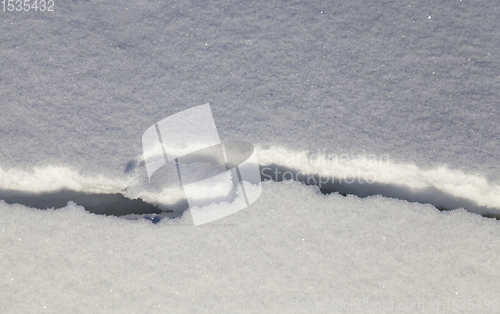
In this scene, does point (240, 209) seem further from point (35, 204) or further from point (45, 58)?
point (45, 58)

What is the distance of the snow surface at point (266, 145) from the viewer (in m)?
1.36

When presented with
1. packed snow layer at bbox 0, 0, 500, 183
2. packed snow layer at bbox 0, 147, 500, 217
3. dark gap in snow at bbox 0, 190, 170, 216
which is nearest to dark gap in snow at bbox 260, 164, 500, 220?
packed snow layer at bbox 0, 147, 500, 217

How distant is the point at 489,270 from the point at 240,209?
1.29 metres

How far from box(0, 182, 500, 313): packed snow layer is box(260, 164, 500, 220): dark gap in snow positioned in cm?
4

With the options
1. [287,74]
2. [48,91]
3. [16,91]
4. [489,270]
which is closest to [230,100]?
[287,74]

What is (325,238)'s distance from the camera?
1.37 metres

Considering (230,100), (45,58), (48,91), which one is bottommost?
(230,100)

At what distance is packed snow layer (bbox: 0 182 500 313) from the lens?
1.36 metres

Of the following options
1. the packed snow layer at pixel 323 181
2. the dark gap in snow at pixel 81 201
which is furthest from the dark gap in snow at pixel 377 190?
the dark gap in snow at pixel 81 201

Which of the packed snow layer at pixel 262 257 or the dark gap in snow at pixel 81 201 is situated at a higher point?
the dark gap in snow at pixel 81 201

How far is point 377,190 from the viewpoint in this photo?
140cm

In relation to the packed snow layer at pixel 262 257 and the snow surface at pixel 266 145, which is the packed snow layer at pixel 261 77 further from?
the packed snow layer at pixel 262 257

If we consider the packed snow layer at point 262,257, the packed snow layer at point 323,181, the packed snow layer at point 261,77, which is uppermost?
the packed snow layer at point 261,77

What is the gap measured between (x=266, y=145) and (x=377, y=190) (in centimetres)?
62
